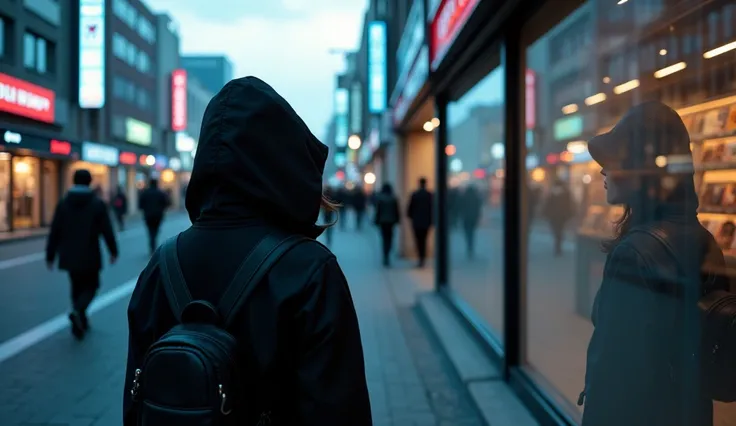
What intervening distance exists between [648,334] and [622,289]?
0.24 metres

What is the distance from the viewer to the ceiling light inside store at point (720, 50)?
2375 mm

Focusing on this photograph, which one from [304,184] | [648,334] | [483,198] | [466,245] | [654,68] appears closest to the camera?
[304,184]

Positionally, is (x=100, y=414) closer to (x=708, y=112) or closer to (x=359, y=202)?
(x=708, y=112)

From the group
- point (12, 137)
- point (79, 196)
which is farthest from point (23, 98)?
point (79, 196)

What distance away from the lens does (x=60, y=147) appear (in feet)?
81.5

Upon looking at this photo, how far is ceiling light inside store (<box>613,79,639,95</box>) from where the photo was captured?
10.9ft

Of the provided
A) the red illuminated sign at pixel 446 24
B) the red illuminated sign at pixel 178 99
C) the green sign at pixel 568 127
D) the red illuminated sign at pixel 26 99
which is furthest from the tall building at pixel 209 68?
the green sign at pixel 568 127

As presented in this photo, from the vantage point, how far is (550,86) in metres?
5.36

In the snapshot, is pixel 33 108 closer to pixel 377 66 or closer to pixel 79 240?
pixel 377 66

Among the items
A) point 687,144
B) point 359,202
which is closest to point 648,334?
Result: point 687,144

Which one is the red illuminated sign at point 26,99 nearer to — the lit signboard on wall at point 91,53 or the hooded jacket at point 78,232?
the lit signboard on wall at point 91,53

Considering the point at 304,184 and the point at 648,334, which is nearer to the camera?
the point at 304,184

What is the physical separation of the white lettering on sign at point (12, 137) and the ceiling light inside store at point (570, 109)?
19532 millimetres

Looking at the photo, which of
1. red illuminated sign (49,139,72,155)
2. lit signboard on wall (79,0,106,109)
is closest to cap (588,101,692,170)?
red illuminated sign (49,139,72,155)
